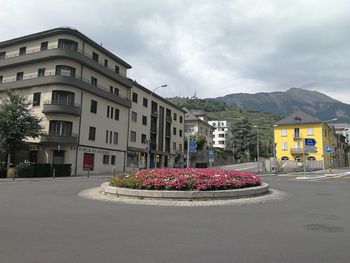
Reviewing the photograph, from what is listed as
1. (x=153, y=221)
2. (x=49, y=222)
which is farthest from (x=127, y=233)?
(x=49, y=222)

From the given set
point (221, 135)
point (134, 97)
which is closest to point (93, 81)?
point (134, 97)

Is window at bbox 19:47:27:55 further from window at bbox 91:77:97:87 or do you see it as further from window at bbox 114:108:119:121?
window at bbox 114:108:119:121

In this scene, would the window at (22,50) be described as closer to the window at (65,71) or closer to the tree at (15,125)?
the window at (65,71)

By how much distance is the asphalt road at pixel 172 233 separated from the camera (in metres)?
5.63

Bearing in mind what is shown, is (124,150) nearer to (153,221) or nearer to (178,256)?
(153,221)

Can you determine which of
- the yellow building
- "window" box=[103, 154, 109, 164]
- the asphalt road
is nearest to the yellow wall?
the yellow building

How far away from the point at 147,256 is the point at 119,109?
46.3 metres

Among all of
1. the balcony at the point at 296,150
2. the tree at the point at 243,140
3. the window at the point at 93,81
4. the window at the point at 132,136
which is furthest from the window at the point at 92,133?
the tree at the point at 243,140

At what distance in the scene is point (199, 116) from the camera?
3971 inches

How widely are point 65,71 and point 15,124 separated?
34.2 ft

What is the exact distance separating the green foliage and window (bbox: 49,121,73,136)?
449 centimetres

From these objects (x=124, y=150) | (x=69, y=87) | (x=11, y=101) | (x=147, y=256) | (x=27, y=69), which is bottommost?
(x=147, y=256)

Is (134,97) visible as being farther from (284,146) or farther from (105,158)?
(284,146)

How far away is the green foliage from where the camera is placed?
3328cm
